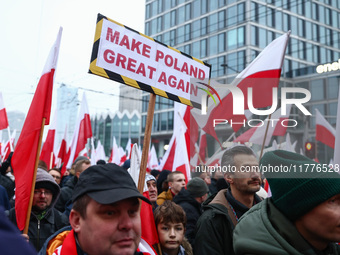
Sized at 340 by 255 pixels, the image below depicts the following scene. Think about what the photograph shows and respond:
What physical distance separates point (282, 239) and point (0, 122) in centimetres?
648

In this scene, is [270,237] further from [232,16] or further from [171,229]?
[232,16]

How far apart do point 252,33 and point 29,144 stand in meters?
38.3

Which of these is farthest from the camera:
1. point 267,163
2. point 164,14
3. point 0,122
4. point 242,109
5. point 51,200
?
point 164,14

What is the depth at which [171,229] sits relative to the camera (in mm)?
3316

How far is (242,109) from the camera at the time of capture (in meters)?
4.16

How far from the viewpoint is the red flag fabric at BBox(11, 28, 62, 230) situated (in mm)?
3180

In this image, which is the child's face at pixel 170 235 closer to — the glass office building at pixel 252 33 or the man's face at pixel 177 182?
the man's face at pixel 177 182

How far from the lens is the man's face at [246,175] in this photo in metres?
3.03

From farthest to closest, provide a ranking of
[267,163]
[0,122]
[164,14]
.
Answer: [164,14]
[0,122]
[267,163]

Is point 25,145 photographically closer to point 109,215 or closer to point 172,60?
point 172,60

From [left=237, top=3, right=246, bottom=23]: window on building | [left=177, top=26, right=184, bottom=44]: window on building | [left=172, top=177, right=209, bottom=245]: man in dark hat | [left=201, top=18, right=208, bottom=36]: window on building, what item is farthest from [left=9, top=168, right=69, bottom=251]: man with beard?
[left=177, top=26, right=184, bottom=44]: window on building

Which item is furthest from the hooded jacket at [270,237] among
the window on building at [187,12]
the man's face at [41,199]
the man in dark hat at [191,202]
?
the window on building at [187,12]

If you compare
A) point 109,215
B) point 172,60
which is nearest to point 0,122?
point 172,60

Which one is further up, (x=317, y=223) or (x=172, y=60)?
(x=172, y=60)
